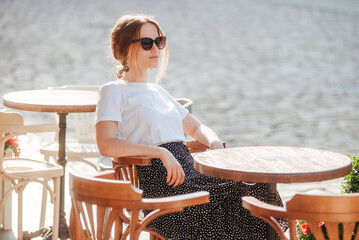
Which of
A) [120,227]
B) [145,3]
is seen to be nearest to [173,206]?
[120,227]

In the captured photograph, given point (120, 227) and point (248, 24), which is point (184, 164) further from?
point (248, 24)

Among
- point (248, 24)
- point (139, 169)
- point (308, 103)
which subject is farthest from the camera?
point (248, 24)

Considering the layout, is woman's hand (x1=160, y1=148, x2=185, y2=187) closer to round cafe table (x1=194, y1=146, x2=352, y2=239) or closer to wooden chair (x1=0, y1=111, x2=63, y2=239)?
round cafe table (x1=194, y1=146, x2=352, y2=239)

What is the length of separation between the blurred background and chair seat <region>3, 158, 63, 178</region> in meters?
0.77

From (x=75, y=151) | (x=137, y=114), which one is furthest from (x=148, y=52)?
(x=75, y=151)

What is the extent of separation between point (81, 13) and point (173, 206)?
73.9 feet

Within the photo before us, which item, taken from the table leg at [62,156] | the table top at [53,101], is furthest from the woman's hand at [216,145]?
the table leg at [62,156]

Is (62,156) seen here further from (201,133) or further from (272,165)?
(272,165)

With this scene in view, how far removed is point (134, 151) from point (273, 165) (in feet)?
2.23

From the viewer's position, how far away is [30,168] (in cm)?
406

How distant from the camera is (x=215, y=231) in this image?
277 centimetres

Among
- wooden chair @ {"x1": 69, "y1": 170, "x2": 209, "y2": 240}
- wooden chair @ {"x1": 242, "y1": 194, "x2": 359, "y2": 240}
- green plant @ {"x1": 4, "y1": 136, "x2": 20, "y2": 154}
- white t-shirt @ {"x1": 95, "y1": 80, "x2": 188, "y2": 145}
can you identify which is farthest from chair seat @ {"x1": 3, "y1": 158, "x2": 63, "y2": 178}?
wooden chair @ {"x1": 242, "y1": 194, "x2": 359, "y2": 240}

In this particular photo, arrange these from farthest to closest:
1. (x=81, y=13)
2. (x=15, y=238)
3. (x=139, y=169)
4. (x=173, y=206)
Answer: (x=81, y=13) → (x=15, y=238) → (x=139, y=169) → (x=173, y=206)

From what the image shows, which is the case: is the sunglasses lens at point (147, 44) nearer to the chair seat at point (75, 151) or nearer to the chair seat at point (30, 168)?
the chair seat at point (30, 168)
